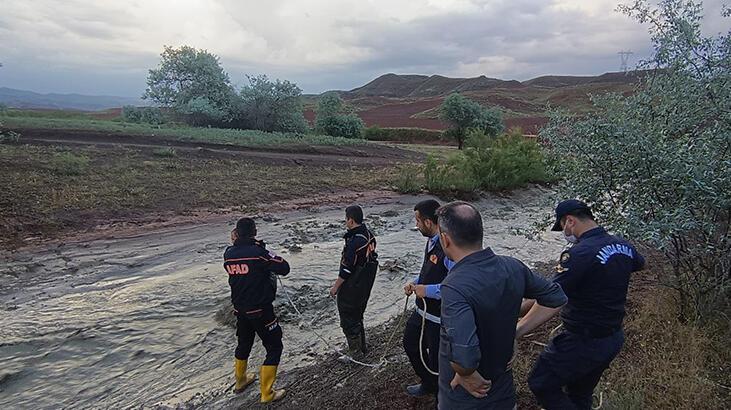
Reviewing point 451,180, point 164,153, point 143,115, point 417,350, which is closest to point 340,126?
point 143,115

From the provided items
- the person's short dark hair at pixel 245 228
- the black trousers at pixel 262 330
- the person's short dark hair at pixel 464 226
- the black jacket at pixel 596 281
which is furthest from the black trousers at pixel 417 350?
the person's short dark hair at pixel 245 228

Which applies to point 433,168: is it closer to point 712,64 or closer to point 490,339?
point 712,64

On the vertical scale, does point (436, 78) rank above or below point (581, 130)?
above

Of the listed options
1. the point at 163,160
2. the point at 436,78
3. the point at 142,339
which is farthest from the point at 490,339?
the point at 436,78

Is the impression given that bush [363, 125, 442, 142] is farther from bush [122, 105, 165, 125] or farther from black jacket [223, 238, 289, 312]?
black jacket [223, 238, 289, 312]

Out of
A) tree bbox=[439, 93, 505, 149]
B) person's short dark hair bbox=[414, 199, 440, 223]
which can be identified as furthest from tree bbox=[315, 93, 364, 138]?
person's short dark hair bbox=[414, 199, 440, 223]

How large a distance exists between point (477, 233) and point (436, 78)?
130661mm

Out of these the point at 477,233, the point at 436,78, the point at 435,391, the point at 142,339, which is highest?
the point at 436,78

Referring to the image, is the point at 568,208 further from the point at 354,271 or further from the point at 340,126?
the point at 340,126

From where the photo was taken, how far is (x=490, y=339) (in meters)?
2.62

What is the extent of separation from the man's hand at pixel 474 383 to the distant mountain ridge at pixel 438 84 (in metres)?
105

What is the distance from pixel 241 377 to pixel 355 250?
1.95 meters

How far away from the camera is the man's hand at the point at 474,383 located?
2584 mm

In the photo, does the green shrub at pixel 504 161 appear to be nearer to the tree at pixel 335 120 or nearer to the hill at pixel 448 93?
the tree at pixel 335 120
